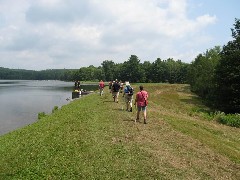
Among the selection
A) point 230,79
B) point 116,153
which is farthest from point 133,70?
point 116,153

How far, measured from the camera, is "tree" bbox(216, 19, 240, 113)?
1930 inches

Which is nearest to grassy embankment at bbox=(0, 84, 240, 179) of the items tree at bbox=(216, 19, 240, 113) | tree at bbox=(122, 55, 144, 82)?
tree at bbox=(216, 19, 240, 113)

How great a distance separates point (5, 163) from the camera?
16312 millimetres

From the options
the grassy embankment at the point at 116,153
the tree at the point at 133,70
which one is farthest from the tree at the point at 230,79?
the tree at the point at 133,70

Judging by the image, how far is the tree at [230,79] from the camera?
49031 millimetres

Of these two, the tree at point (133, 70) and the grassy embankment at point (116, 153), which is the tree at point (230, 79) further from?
the tree at point (133, 70)

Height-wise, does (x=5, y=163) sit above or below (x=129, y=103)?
below

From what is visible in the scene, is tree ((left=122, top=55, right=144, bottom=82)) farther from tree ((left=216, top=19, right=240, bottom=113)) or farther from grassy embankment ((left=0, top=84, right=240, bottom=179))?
grassy embankment ((left=0, top=84, right=240, bottom=179))

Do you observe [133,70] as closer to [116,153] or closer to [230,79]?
[230,79]

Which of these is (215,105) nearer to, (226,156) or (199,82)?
(199,82)

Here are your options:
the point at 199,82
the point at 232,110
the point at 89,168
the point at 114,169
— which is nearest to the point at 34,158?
the point at 89,168

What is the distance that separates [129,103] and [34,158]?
15.4 meters

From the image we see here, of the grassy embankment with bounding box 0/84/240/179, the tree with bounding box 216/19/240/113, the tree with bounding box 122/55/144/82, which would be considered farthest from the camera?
the tree with bounding box 122/55/144/82

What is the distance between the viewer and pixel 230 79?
4966cm
